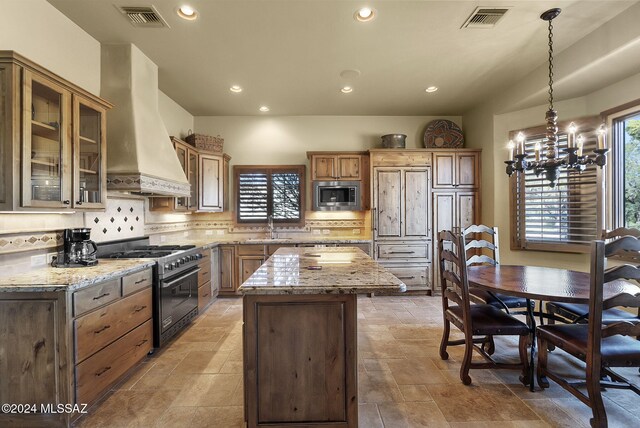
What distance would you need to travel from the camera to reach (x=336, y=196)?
478 cm

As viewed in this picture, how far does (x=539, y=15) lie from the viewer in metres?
2.49

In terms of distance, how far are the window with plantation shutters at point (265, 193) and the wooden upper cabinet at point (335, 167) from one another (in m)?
0.33

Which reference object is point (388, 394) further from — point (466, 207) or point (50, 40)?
point (50, 40)

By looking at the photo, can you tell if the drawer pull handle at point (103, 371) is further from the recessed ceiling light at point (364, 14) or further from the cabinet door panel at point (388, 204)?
the cabinet door panel at point (388, 204)

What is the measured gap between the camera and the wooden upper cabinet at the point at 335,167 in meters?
4.77

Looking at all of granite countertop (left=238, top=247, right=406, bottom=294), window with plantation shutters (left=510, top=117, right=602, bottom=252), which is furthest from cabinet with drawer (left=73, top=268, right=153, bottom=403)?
window with plantation shutters (left=510, top=117, right=602, bottom=252)

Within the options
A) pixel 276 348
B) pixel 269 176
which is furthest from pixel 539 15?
pixel 269 176

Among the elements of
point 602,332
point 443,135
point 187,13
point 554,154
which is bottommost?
point 602,332

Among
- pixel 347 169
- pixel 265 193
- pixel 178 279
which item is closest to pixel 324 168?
pixel 347 169

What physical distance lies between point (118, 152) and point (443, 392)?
3.54 metres

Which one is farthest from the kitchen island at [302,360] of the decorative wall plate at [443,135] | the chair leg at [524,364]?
the decorative wall plate at [443,135]

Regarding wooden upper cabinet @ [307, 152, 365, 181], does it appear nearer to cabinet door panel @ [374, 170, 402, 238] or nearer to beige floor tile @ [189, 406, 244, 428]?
cabinet door panel @ [374, 170, 402, 238]

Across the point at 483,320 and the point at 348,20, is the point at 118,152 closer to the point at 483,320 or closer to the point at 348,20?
the point at 348,20

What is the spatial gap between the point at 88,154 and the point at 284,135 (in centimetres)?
314
